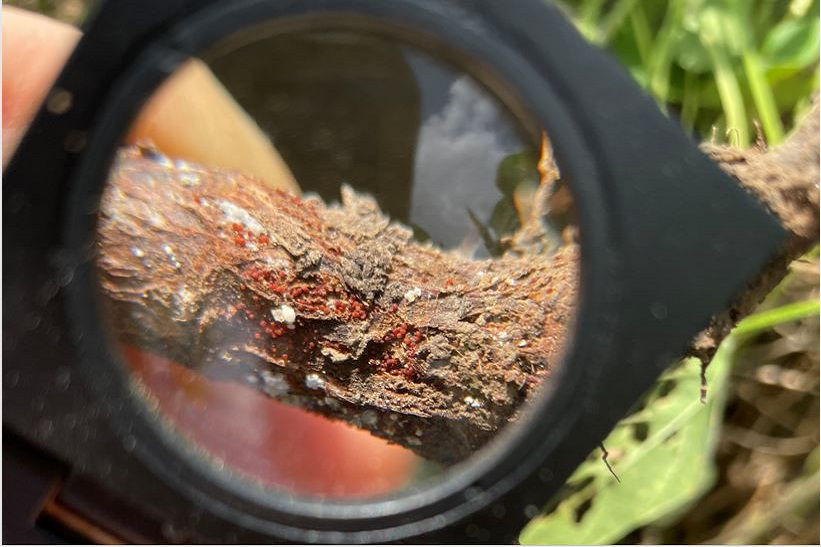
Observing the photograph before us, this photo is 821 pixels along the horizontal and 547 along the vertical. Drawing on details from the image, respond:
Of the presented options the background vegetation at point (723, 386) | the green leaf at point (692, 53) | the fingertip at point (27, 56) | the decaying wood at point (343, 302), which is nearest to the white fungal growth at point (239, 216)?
the decaying wood at point (343, 302)

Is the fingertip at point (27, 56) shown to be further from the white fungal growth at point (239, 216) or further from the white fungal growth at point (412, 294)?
the white fungal growth at point (412, 294)

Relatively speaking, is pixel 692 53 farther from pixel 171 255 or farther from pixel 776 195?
A: pixel 171 255

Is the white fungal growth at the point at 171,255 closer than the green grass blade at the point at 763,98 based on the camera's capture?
Yes

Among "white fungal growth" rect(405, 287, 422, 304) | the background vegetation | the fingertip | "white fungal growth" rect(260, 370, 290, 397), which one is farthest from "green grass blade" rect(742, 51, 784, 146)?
the fingertip

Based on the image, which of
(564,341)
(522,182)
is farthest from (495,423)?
(522,182)

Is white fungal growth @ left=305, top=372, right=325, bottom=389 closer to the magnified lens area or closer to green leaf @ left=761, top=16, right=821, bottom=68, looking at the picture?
the magnified lens area

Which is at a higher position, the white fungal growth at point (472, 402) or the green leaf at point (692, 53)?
the green leaf at point (692, 53)
